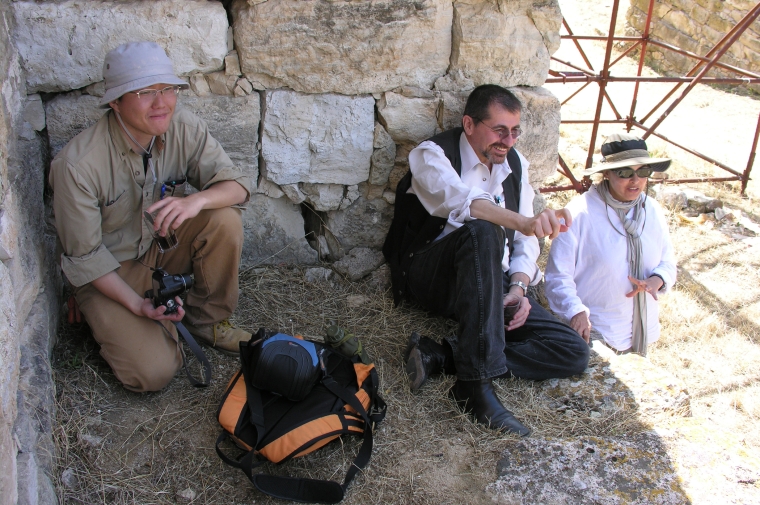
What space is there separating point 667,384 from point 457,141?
146 centimetres

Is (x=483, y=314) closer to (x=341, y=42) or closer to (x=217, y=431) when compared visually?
(x=217, y=431)

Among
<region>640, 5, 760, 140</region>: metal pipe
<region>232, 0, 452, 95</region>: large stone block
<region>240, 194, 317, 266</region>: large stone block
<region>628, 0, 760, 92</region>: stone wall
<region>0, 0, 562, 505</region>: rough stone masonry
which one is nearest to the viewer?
<region>0, 0, 562, 505</region>: rough stone masonry

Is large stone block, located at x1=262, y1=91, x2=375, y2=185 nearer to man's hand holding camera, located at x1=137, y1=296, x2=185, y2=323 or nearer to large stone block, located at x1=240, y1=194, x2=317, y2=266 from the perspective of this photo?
large stone block, located at x1=240, y1=194, x2=317, y2=266

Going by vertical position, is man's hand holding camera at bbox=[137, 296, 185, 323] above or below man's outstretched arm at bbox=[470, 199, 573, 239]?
below

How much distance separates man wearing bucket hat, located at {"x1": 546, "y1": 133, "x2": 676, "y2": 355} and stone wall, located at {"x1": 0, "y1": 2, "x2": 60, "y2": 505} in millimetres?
2263

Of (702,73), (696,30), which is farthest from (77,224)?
(696,30)

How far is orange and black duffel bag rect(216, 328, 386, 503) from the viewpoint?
208 cm

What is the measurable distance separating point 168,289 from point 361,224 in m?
1.33

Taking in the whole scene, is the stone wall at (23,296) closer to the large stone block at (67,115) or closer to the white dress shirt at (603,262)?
the large stone block at (67,115)

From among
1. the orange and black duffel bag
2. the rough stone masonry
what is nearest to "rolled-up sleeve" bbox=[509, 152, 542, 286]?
the rough stone masonry

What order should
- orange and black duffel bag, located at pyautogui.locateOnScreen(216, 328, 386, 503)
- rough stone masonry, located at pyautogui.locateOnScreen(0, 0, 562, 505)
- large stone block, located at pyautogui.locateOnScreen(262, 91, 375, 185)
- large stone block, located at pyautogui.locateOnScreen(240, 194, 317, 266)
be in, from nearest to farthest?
orange and black duffel bag, located at pyautogui.locateOnScreen(216, 328, 386, 503) < rough stone masonry, located at pyautogui.locateOnScreen(0, 0, 562, 505) < large stone block, located at pyautogui.locateOnScreen(262, 91, 375, 185) < large stone block, located at pyautogui.locateOnScreen(240, 194, 317, 266)

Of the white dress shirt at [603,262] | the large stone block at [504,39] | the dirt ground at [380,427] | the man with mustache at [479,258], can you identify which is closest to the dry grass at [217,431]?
the dirt ground at [380,427]

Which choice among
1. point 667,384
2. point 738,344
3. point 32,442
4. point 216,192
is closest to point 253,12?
point 216,192

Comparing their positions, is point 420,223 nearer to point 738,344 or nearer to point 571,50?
point 738,344
